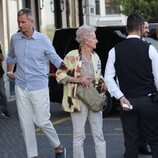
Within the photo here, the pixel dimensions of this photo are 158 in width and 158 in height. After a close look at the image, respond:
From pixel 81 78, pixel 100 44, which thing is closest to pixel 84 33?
pixel 81 78

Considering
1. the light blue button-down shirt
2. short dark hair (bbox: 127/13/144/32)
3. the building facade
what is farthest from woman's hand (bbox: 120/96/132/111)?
the building facade

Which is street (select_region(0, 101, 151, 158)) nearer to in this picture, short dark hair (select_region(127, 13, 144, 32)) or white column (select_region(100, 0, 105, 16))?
short dark hair (select_region(127, 13, 144, 32))

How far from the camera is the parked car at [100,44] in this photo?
11602mm

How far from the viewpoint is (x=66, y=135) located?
9516 mm

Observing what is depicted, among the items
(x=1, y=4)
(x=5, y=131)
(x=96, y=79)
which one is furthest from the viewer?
(x=1, y=4)

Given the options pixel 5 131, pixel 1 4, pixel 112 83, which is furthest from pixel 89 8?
pixel 112 83

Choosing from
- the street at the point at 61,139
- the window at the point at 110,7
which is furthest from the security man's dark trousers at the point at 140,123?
the window at the point at 110,7

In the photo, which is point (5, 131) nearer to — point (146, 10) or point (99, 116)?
point (99, 116)

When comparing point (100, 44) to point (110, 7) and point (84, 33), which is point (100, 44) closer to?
point (84, 33)

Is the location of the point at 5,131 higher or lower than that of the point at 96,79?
lower

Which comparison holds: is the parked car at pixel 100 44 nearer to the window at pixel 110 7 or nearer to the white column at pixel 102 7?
the white column at pixel 102 7

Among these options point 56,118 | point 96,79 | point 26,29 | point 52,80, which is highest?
point 26,29

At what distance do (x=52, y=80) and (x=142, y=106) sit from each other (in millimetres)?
6319

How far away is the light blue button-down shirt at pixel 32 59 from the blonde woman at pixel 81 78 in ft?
1.11
